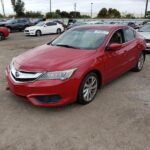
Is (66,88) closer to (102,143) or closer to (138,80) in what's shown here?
(102,143)

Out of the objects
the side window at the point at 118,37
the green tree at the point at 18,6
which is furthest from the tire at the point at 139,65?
the green tree at the point at 18,6

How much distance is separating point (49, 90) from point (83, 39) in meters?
1.83

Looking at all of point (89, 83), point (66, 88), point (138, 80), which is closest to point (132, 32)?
point (138, 80)

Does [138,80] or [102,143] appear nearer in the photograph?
[102,143]

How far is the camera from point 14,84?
435cm

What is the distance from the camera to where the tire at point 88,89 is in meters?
4.48

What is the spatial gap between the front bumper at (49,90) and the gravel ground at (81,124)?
258mm

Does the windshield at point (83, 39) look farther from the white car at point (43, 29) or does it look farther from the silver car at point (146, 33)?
the white car at point (43, 29)

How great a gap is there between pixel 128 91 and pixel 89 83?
49.7 inches

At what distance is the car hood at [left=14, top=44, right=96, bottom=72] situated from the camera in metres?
4.27

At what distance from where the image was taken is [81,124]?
13.0 ft

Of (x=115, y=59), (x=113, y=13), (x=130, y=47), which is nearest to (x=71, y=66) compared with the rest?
(x=115, y=59)

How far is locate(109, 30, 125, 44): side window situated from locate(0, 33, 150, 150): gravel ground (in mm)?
1221

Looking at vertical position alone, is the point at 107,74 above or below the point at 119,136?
above
